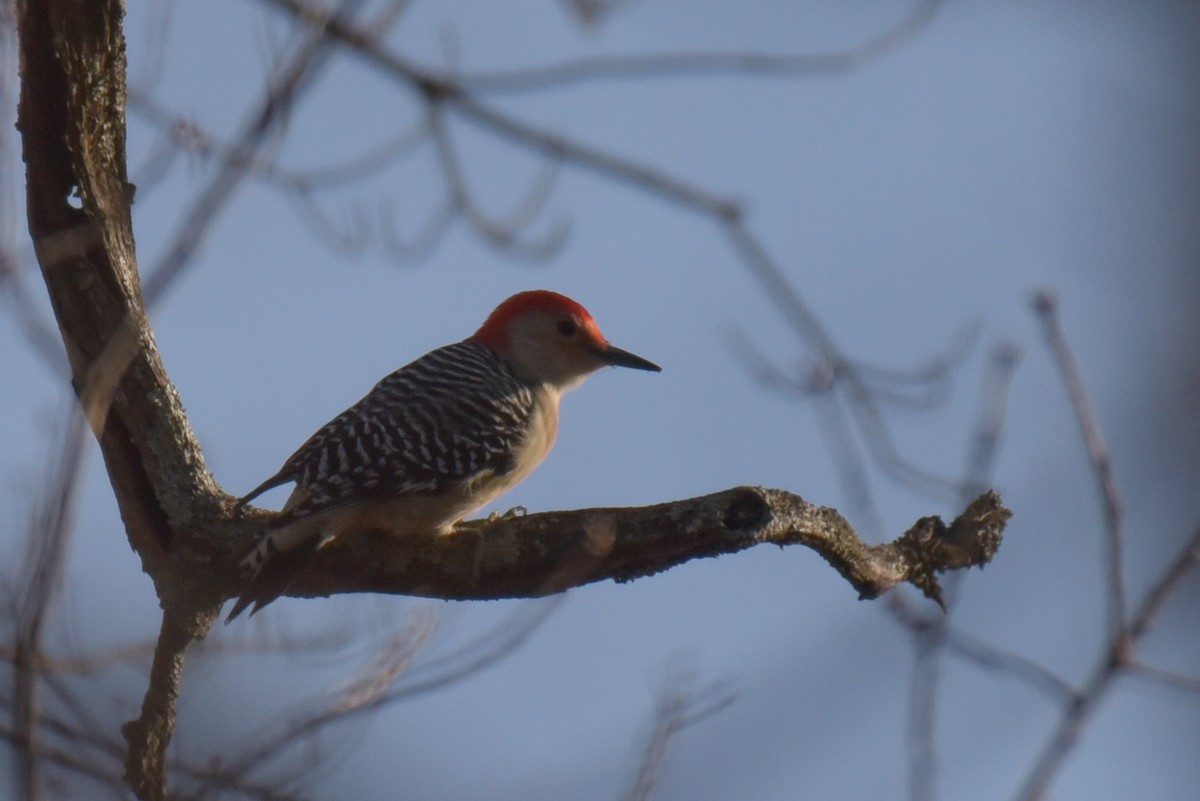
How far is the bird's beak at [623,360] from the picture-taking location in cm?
755

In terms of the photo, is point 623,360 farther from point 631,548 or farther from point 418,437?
point 631,548

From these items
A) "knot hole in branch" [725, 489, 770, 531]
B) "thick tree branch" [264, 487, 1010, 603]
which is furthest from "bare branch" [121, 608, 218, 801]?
"knot hole in branch" [725, 489, 770, 531]

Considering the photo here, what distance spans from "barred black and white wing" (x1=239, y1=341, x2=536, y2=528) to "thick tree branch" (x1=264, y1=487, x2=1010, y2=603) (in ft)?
0.78

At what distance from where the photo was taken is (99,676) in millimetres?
4680

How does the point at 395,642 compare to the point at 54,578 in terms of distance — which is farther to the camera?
the point at 395,642

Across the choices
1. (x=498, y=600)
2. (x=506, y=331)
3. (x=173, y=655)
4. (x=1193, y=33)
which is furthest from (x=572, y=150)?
(x=506, y=331)

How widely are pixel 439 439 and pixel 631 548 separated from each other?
156 centimetres

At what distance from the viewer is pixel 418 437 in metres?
6.05

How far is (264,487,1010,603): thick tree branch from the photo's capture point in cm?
473

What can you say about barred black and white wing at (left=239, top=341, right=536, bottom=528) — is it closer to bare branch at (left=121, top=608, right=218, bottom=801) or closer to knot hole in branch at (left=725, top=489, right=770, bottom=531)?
bare branch at (left=121, top=608, right=218, bottom=801)

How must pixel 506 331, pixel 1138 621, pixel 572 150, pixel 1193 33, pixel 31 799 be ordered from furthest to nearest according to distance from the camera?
1. pixel 506 331
2. pixel 1193 33
3. pixel 572 150
4. pixel 1138 621
5. pixel 31 799

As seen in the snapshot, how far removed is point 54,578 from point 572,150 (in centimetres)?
265

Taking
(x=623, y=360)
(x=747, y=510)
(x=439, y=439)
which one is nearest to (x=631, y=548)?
(x=747, y=510)

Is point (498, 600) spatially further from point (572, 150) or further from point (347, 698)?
point (572, 150)
